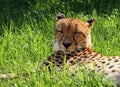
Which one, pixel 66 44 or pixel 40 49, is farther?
pixel 40 49

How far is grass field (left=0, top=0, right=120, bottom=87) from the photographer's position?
17.0 feet

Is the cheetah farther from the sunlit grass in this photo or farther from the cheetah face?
the sunlit grass

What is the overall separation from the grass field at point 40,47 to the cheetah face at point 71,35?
0.39 metres

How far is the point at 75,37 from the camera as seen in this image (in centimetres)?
570

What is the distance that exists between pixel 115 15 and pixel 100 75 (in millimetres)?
3356

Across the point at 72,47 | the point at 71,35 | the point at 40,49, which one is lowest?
the point at 40,49

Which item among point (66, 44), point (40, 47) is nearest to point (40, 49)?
point (40, 47)

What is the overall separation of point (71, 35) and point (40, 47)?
1132 millimetres

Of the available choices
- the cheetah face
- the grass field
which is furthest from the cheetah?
the grass field

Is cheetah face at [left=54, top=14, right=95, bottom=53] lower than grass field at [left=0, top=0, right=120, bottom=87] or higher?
higher

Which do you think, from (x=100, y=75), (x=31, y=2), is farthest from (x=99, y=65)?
(x=31, y=2)

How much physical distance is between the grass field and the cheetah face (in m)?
0.39

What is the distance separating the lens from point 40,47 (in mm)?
6727

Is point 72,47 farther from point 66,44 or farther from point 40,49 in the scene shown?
point 40,49
